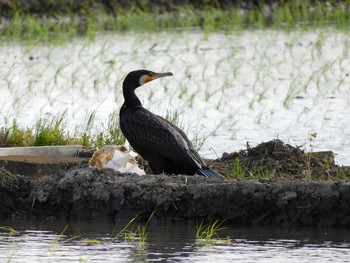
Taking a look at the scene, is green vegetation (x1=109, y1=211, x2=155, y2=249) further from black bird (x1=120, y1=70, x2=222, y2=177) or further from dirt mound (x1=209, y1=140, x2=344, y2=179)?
dirt mound (x1=209, y1=140, x2=344, y2=179)

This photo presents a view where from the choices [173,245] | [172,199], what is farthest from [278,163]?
[173,245]

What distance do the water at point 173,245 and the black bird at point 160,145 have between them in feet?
4.33

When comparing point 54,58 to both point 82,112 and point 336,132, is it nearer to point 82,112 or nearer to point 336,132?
point 82,112

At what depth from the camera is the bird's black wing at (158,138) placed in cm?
1076

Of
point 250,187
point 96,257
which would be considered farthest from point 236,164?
point 96,257

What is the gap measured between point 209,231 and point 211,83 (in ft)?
36.2

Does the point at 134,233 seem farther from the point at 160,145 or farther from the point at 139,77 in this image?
the point at 139,77

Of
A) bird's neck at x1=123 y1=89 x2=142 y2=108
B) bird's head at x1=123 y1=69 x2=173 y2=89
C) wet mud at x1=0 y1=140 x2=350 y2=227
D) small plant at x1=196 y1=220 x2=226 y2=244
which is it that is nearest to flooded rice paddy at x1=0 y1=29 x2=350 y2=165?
bird's head at x1=123 y1=69 x2=173 y2=89

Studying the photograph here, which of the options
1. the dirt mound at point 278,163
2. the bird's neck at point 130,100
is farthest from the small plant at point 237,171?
the bird's neck at point 130,100

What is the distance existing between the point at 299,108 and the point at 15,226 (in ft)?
27.8

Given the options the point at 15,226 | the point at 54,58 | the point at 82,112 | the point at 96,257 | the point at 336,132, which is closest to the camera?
the point at 96,257

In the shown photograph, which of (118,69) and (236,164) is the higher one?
(118,69)

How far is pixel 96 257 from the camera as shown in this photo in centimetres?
797

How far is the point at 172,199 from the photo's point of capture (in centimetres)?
957
